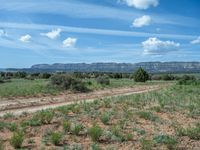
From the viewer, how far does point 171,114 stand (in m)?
20.1

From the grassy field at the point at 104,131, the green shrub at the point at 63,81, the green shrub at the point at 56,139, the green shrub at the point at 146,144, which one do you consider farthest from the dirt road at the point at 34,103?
the green shrub at the point at 63,81

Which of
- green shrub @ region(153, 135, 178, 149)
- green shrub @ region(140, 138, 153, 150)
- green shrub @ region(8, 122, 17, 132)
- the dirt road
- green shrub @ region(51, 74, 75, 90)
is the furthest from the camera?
green shrub @ region(51, 74, 75, 90)

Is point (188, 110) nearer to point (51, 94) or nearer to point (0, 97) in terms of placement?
point (0, 97)

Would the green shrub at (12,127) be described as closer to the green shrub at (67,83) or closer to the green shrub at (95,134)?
the green shrub at (95,134)

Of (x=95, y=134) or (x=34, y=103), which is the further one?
(x=34, y=103)

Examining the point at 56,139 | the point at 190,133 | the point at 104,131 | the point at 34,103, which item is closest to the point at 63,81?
the point at 34,103

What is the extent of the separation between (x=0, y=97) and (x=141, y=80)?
49490 mm

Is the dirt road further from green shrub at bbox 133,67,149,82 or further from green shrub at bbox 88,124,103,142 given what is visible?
green shrub at bbox 133,67,149,82

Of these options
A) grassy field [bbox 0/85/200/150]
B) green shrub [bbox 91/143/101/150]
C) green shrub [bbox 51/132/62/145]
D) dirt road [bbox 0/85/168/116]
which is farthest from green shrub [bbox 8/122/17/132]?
dirt road [bbox 0/85/168/116]

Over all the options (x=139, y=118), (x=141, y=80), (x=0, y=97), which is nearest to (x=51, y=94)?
(x=0, y=97)

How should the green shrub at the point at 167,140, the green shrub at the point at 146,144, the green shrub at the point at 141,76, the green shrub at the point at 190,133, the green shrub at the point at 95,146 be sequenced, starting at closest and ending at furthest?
the green shrub at the point at 95,146 < the green shrub at the point at 146,144 < the green shrub at the point at 167,140 < the green shrub at the point at 190,133 < the green shrub at the point at 141,76

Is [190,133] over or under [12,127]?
under

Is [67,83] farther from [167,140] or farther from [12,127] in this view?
[167,140]

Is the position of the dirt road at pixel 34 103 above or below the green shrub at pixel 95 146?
below
